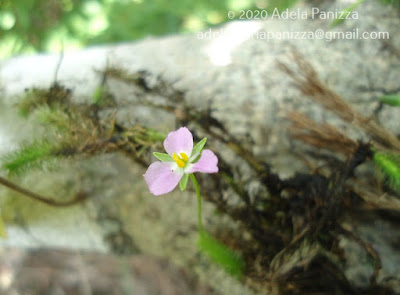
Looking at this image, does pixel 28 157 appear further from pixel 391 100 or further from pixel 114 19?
pixel 114 19

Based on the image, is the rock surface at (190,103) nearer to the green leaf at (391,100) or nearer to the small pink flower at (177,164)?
the green leaf at (391,100)

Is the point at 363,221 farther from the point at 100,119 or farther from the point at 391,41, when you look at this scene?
the point at 100,119

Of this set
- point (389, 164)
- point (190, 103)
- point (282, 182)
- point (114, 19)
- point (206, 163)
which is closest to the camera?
point (206, 163)

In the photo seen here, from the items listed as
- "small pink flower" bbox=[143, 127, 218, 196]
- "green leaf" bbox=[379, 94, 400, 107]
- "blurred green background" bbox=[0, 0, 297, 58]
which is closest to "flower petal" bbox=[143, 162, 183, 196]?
"small pink flower" bbox=[143, 127, 218, 196]

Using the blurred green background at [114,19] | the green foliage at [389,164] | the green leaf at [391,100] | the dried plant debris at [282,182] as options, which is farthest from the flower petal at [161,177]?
the blurred green background at [114,19]

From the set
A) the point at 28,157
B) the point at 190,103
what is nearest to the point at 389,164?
the point at 190,103
